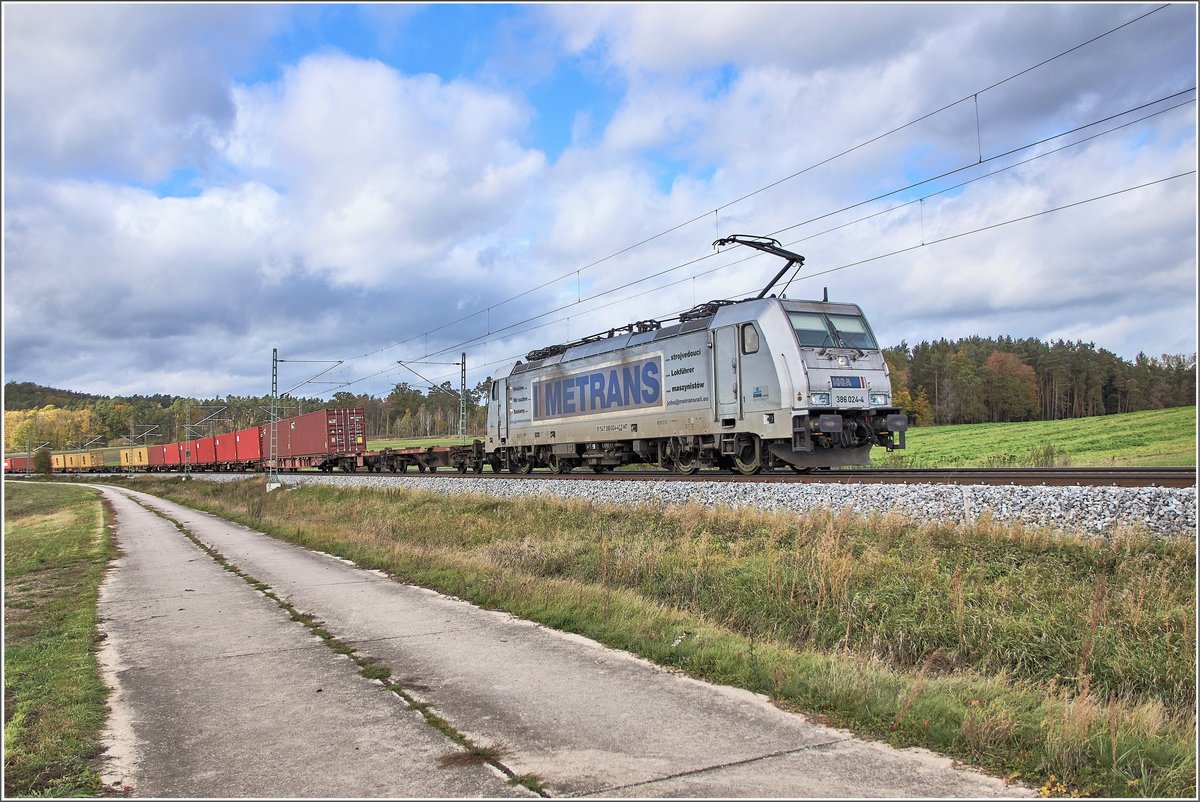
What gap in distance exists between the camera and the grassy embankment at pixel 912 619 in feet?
16.2

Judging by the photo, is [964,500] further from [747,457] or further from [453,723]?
[453,723]

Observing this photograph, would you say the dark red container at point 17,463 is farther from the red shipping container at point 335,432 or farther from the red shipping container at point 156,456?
the red shipping container at point 335,432

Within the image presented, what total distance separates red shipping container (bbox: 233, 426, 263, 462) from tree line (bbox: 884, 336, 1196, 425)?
5210cm

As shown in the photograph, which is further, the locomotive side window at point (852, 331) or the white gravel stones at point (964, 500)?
the locomotive side window at point (852, 331)

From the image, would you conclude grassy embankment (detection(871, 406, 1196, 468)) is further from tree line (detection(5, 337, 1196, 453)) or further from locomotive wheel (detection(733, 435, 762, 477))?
tree line (detection(5, 337, 1196, 453))

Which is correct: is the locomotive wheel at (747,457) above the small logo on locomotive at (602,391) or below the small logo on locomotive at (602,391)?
below

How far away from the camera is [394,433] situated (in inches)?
4702

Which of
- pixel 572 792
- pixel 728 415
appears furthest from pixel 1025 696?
pixel 728 415

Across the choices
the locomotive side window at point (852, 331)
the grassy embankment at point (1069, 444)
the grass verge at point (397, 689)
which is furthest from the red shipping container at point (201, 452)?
the locomotive side window at point (852, 331)

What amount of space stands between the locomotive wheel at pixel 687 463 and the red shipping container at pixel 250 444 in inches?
1726

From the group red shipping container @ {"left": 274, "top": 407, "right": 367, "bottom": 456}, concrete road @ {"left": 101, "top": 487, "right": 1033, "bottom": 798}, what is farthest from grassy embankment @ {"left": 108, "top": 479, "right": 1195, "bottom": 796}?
red shipping container @ {"left": 274, "top": 407, "right": 367, "bottom": 456}

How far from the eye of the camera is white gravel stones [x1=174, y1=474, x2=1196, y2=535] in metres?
9.16

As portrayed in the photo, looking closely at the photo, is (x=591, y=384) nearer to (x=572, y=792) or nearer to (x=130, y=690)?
(x=130, y=690)

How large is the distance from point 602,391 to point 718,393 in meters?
5.16
